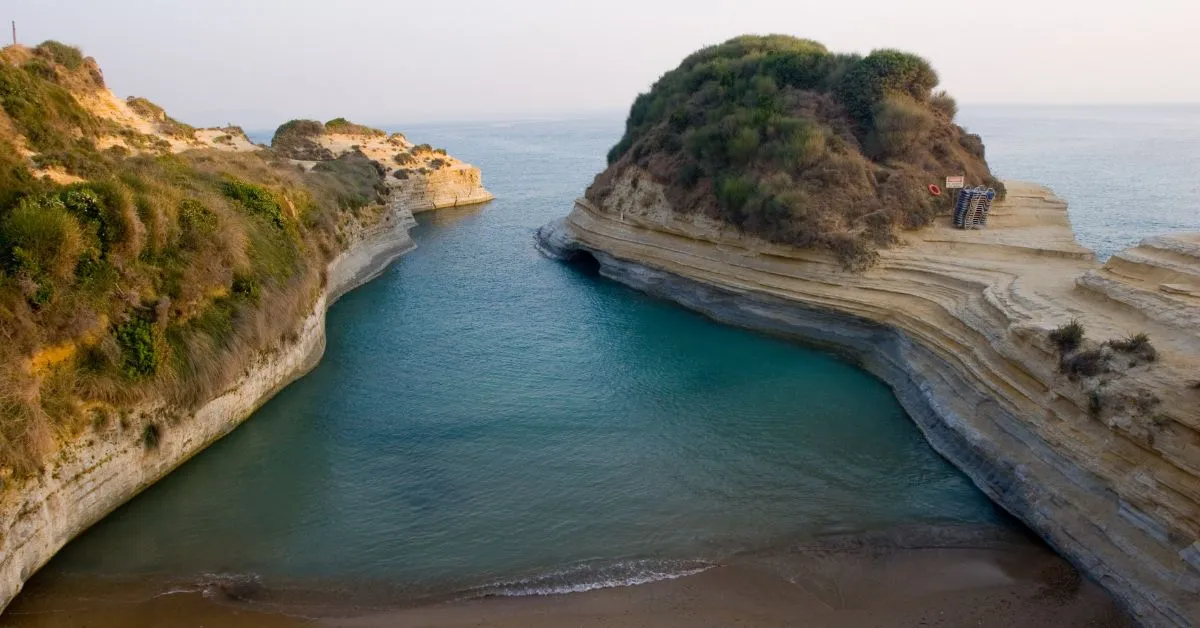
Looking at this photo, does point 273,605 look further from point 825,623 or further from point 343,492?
point 825,623

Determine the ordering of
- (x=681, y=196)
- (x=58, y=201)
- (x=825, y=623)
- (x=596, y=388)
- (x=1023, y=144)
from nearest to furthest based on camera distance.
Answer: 1. (x=825, y=623)
2. (x=58, y=201)
3. (x=596, y=388)
4. (x=681, y=196)
5. (x=1023, y=144)

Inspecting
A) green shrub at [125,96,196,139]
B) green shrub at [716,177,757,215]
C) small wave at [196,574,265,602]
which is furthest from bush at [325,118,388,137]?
small wave at [196,574,265,602]

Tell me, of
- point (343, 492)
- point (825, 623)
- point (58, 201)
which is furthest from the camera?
point (343, 492)

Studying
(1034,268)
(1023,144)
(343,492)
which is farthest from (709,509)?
(1023,144)

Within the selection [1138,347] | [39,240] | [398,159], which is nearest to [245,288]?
[39,240]

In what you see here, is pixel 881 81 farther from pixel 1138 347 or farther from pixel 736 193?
pixel 1138 347

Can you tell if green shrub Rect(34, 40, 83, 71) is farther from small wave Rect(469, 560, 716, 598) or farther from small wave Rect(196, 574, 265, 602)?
small wave Rect(469, 560, 716, 598)
